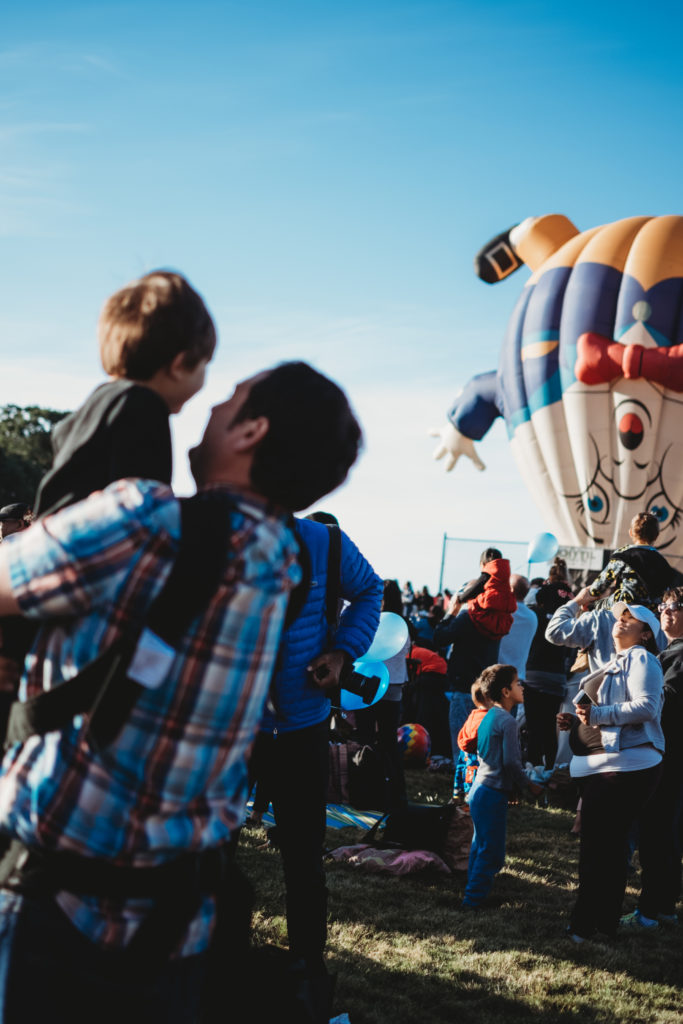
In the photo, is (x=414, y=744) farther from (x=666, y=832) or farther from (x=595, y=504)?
(x=595, y=504)

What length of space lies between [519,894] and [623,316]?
936cm

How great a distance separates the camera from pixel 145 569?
1155 mm

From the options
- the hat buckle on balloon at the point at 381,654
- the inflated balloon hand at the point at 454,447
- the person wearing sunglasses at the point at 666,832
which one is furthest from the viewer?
the inflated balloon hand at the point at 454,447

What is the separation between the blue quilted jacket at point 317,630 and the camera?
9.26 feet

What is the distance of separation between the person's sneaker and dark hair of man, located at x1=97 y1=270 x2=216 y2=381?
4248 millimetres

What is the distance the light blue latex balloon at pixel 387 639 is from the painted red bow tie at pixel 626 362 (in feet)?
26.9

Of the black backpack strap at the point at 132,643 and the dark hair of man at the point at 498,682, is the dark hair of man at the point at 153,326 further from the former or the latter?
the dark hair of man at the point at 498,682

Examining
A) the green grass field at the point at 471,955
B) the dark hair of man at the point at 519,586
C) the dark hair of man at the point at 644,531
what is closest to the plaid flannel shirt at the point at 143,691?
the green grass field at the point at 471,955

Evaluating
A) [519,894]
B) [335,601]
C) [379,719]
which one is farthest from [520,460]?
[335,601]

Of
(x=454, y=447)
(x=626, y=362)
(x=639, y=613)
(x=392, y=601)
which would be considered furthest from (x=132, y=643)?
(x=454, y=447)

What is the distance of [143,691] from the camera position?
1.18 m

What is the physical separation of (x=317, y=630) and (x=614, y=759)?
1951 millimetres

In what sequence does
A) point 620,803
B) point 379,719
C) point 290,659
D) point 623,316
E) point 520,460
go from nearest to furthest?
point 290,659, point 620,803, point 379,719, point 623,316, point 520,460

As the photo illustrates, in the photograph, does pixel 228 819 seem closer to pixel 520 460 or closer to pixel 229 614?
pixel 229 614
